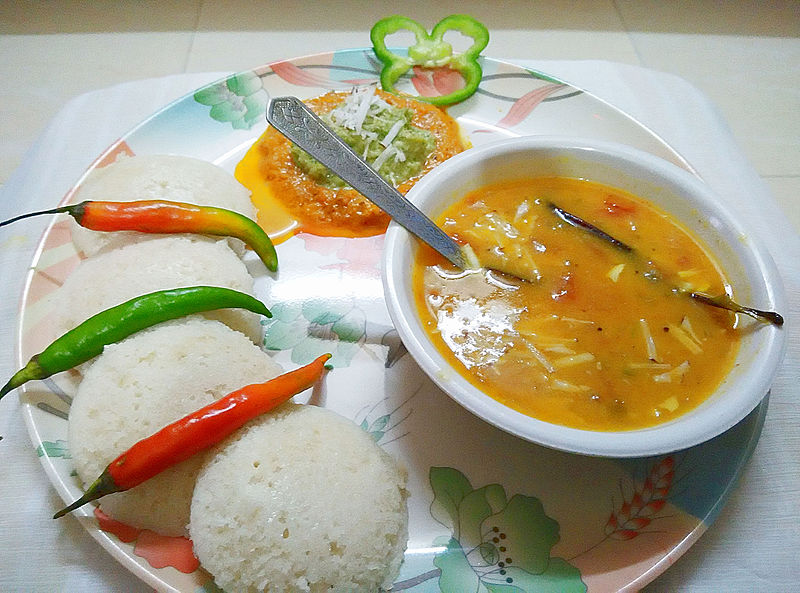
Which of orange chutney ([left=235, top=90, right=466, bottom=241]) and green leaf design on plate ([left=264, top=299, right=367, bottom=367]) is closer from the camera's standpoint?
green leaf design on plate ([left=264, top=299, right=367, bottom=367])

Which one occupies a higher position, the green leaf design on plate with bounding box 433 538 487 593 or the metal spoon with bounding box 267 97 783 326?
the metal spoon with bounding box 267 97 783 326

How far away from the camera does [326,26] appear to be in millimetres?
4109

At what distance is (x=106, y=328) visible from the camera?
1886 millimetres

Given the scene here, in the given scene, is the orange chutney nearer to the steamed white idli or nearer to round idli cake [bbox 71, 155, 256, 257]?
round idli cake [bbox 71, 155, 256, 257]

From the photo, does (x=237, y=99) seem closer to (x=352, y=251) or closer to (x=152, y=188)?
(x=152, y=188)

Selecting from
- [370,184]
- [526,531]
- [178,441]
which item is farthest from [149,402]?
[526,531]

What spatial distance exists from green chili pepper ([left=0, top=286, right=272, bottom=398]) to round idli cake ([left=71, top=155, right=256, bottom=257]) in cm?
40

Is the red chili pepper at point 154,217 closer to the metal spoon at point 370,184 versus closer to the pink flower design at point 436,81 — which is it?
the metal spoon at point 370,184

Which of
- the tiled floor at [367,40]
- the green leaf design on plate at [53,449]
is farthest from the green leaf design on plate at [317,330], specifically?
the tiled floor at [367,40]

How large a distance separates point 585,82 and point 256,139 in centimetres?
187

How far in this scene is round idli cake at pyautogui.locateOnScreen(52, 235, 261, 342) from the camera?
6.75ft

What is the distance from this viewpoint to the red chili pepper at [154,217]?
7.13 ft

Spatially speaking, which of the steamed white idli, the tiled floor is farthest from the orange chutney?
the tiled floor

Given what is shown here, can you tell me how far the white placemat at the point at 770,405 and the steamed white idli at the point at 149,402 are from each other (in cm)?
25
